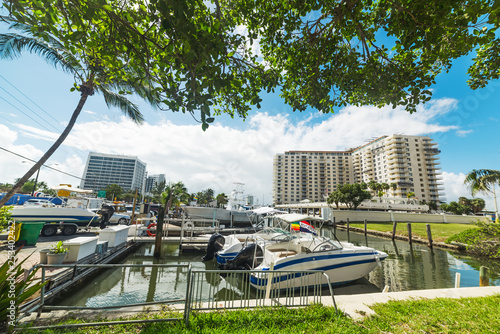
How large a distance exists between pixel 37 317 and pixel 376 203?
67618 mm

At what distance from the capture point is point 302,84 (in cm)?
571

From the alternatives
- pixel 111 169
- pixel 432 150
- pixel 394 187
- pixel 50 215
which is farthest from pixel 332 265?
pixel 111 169

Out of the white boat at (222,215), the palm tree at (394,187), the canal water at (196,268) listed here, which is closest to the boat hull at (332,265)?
the canal water at (196,268)

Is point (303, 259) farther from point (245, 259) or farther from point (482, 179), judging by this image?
point (482, 179)

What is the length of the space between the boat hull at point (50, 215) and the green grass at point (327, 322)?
44.0 ft

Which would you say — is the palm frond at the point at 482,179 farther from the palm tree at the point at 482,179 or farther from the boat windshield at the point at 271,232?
the boat windshield at the point at 271,232

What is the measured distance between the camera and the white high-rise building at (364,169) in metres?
78.8

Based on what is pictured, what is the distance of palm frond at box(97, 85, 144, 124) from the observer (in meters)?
10.8

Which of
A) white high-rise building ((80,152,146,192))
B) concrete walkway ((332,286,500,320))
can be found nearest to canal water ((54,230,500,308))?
concrete walkway ((332,286,500,320))

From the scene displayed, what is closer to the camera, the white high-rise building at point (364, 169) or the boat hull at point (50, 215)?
the boat hull at point (50, 215)

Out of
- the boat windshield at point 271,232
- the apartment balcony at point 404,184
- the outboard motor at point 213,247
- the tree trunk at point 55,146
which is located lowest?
the outboard motor at point 213,247

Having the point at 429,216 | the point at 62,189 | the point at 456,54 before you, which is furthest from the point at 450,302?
the point at 429,216

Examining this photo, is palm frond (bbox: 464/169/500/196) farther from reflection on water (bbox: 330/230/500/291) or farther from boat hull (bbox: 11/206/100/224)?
boat hull (bbox: 11/206/100/224)

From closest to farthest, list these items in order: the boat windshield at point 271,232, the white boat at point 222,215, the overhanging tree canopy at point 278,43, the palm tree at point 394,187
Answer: the overhanging tree canopy at point 278,43
the boat windshield at point 271,232
the white boat at point 222,215
the palm tree at point 394,187
